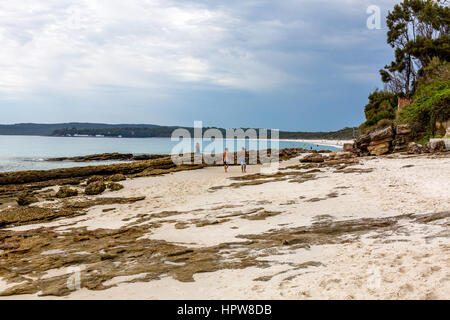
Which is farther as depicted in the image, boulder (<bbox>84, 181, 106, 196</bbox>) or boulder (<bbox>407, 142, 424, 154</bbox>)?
boulder (<bbox>407, 142, 424, 154</bbox>)

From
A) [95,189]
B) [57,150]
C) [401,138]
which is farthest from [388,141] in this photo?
[57,150]

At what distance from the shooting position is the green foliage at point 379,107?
127ft

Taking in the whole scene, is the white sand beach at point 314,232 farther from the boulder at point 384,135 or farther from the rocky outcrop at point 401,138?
the boulder at point 384,135

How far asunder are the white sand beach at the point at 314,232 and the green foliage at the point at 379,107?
27406mm

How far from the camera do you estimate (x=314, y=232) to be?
6.67m

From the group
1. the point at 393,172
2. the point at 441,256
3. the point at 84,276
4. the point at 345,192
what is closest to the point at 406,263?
the point at 441,256

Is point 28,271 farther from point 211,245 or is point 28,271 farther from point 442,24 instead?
point 442,24

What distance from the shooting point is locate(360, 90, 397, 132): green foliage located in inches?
1519

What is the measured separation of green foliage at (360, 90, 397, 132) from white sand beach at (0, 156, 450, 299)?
27.4 metres

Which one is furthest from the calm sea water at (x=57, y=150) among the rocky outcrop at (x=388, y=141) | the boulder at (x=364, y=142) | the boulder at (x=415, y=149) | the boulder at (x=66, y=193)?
the boulder at (x=415, y=149)

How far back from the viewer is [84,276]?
17.7ft

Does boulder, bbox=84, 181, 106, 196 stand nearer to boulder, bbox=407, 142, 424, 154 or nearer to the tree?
boulder, bbox=407, 142, 424, 154

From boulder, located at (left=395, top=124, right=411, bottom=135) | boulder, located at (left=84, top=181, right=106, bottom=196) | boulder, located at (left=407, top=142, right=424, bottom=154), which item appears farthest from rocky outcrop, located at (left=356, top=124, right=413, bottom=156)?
boulder, located at (left=84, top=181, right=106, bottom=196)

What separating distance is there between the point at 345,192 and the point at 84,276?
756 cm
